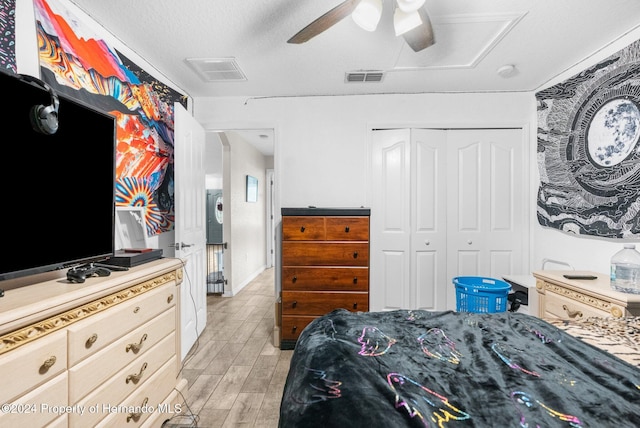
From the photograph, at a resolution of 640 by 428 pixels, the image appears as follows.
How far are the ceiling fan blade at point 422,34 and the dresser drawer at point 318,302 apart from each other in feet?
6.49

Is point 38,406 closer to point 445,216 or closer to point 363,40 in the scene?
point 363,40

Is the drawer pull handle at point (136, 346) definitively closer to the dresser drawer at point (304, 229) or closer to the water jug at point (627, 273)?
the dresser drawer at point (304, 229)

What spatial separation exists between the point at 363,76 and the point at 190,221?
2090 mm

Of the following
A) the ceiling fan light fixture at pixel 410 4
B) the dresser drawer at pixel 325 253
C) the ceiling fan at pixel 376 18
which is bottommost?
the dresser drawer at pixel 325 253

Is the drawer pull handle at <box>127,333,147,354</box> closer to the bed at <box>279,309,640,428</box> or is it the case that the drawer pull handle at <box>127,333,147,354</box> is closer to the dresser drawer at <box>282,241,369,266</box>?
the bed at <box>279,309,640,428</box>

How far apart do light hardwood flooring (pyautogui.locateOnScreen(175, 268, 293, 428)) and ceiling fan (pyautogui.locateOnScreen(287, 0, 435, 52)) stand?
90.1 inches

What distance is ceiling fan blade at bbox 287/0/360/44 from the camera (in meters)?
1.42

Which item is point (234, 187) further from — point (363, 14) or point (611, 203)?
point (611, 203)

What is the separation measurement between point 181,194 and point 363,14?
191 centimetres

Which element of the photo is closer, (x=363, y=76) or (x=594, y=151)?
(x=594, y=151)

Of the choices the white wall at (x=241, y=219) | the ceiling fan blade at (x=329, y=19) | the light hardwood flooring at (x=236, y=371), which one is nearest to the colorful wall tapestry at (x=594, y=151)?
the ceiling fan blade at (x=329, y=19)

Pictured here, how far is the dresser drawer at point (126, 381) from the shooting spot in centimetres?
118

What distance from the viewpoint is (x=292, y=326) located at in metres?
2.75

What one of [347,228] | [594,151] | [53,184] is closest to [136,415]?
[53,184]
